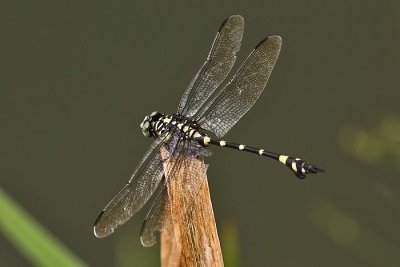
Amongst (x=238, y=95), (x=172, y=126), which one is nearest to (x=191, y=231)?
(x=172, y=126)

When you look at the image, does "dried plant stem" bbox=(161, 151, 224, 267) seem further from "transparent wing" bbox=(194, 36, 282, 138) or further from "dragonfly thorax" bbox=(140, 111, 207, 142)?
"transparent wing" bbox=(194, 36, 282, 138)

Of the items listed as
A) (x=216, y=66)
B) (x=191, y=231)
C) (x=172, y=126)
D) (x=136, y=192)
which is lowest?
(x=191, y=231)

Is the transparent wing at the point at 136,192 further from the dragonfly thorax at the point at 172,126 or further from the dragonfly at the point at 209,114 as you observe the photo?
the dragonfly thorax at the point at 172,126

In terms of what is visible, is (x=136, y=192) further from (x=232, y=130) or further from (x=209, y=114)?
(x=232, y=130)

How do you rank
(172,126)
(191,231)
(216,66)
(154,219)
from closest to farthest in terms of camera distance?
1. (191,231)
2. (154,219)
3. (172,126)
4. (216,66)

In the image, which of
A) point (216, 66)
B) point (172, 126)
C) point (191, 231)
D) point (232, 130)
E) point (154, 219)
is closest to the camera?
point (191, 231)

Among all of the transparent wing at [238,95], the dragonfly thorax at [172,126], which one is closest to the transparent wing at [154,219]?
the dragonfly thorax at [172,126]
